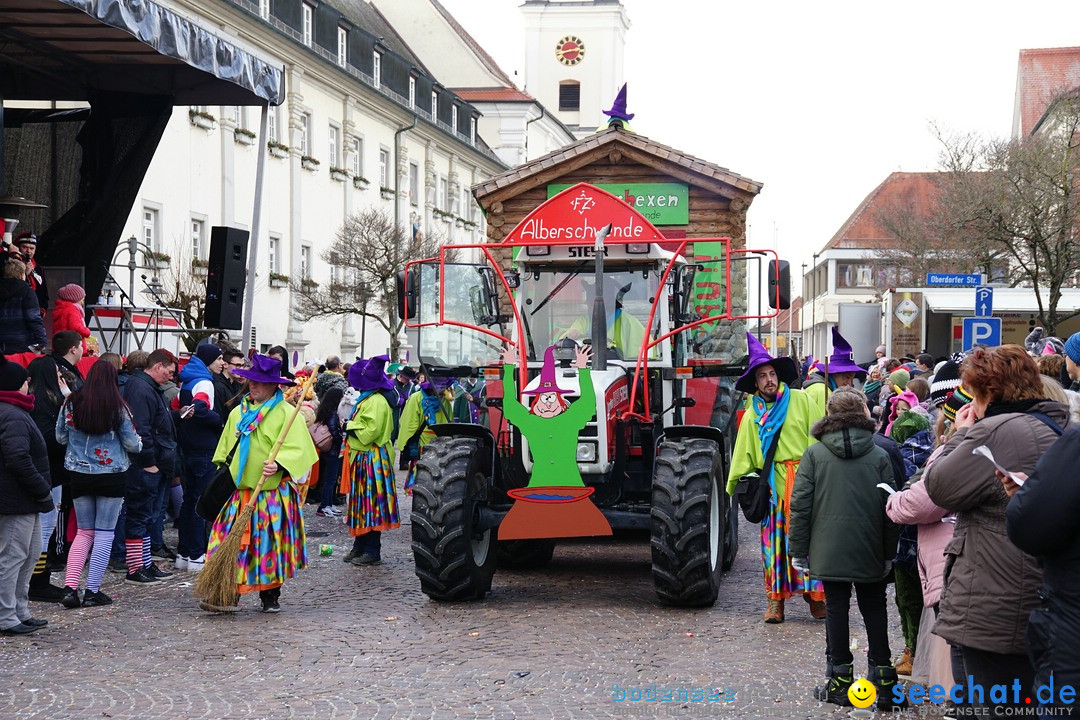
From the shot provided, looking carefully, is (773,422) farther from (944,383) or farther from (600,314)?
(600,314)

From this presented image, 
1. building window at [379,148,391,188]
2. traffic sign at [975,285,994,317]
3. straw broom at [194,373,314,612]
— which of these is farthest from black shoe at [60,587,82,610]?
building window at [379,148,391,188]

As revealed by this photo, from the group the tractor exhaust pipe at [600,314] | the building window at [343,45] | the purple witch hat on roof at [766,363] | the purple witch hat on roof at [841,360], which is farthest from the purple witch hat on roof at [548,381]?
the building window at [343,45]

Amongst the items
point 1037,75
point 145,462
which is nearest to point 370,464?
point 145,462

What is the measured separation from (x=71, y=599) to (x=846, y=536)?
5.71 metres

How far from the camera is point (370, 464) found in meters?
A: 12.1

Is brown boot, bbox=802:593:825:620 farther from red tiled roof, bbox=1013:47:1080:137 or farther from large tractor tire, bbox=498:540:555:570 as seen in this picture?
red tiled roof, bbox=1013:47:1080:137

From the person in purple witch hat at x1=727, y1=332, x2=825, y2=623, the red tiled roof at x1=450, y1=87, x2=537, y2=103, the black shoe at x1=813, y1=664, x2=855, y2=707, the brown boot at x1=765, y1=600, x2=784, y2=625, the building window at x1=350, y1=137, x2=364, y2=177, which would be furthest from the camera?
the red tiled roof at x1=450, y1=87, x2=537, y2=103

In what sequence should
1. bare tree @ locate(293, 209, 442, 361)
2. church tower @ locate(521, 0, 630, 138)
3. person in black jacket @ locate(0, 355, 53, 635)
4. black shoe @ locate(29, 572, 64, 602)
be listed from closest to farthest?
person in black jacket @ locate(0, 355, 53, 635) < black shoe @ locate(29, 572, 64, 602) < bare tree @ locate(293, 209, 442, 361) < church tower @ locate(521, 0, 630, 138)

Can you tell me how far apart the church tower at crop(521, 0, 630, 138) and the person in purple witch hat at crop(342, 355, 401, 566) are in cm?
6278

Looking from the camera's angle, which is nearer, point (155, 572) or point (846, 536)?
point (846, 536)

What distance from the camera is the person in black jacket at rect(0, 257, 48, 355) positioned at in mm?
11711

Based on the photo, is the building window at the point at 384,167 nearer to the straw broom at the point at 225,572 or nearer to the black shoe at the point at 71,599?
the black shoe at the point at 71,599

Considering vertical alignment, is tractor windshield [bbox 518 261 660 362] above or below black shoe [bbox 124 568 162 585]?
above

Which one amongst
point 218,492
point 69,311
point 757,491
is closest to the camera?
point 757,491
